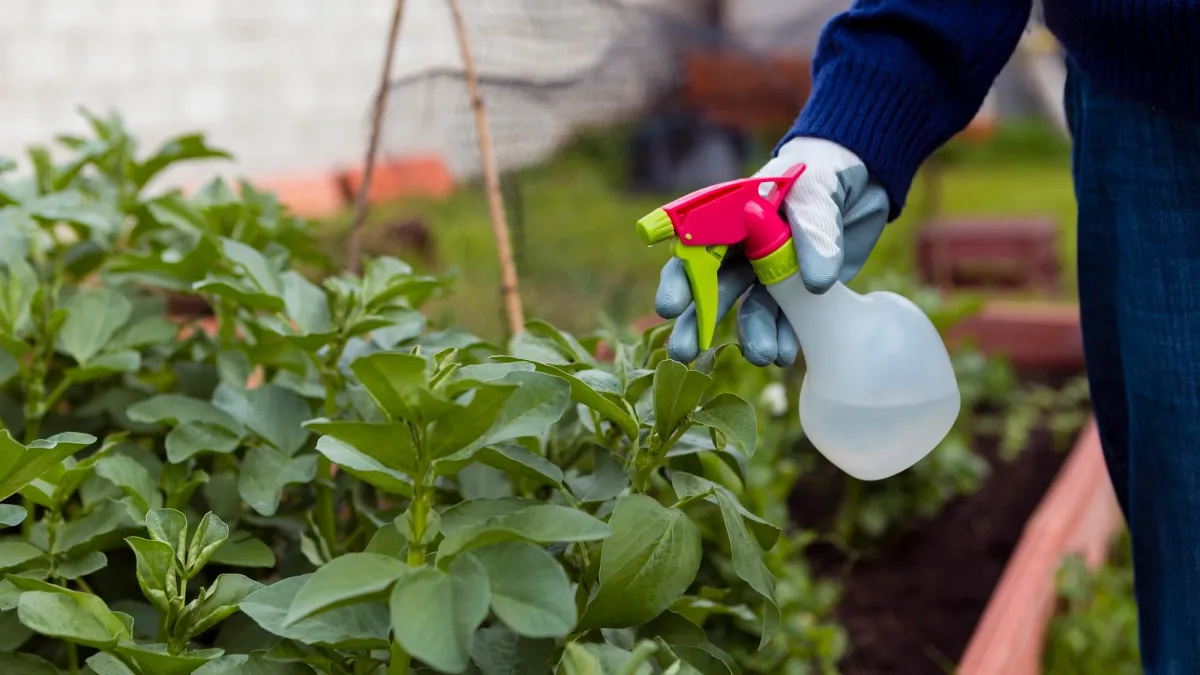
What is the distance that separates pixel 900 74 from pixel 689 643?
22.1 inches

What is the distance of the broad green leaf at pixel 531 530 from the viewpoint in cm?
58

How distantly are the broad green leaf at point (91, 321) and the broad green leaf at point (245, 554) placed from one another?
0.81ft

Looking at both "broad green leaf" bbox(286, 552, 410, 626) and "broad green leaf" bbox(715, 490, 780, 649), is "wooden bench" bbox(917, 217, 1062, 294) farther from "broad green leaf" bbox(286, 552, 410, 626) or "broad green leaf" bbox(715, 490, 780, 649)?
"broad green leaf" bbox(286, 552, 410, 626)

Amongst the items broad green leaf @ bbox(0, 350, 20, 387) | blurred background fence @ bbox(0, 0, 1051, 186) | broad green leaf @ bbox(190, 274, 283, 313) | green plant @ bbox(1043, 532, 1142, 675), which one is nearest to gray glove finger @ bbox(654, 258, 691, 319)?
broad green leaf @ bbox(190, 274, 283, 313)

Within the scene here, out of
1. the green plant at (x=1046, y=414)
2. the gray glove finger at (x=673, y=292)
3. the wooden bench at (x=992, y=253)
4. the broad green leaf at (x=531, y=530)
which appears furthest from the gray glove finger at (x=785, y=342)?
the wooden bench at (x=992, y=253)

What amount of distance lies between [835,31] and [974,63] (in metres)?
0.14

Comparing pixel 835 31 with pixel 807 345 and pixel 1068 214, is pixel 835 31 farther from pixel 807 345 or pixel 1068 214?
pixel 1068 214

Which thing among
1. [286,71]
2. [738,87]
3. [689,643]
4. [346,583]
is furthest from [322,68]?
[346,583]

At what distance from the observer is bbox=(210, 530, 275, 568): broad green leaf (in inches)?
30.7

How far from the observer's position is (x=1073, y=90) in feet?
3.67

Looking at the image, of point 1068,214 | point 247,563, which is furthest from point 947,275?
point 247,563

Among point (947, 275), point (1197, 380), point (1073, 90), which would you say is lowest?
point (947, 275)

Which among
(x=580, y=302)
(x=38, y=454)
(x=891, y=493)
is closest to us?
(x=38, y=454)

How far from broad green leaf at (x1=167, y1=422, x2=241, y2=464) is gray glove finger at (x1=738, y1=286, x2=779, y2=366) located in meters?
0.40
